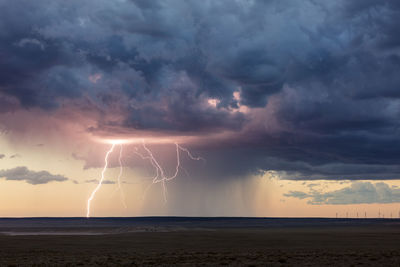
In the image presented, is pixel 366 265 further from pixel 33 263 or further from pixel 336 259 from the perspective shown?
pixel 33 263

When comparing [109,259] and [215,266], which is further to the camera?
[109,259]

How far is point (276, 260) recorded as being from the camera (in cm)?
4366

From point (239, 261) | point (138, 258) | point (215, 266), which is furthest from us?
point (138, 258)

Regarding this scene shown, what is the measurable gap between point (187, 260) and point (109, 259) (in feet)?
25.0

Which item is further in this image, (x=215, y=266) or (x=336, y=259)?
(x=336, y=259)

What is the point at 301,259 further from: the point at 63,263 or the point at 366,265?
the point at 63,263

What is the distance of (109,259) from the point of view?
45.0m

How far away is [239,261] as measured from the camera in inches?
1694

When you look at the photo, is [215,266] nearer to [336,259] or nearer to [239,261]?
[239,261]

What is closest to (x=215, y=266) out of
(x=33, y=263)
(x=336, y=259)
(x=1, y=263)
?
(x=336, y=259)

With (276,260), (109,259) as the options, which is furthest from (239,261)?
(109,259)

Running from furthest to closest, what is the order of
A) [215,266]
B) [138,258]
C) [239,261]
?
1. [138,258]
2. [239,261]
3. [215,266]

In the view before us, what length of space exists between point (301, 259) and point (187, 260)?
35.9 feet

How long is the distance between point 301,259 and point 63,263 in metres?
22.1
